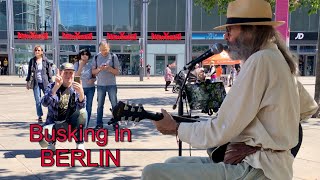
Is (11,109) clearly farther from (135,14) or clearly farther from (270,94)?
(135,14)

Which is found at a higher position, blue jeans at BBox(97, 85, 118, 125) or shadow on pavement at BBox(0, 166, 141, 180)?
blue jeans at BBox(97, 85, 118, 125)

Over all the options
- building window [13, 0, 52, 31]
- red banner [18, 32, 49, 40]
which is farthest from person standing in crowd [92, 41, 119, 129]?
building window [13, 0, 52, 31]

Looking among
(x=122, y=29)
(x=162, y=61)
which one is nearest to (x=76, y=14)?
(x=122, y=29)

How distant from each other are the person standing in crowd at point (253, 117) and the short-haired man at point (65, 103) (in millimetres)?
3858

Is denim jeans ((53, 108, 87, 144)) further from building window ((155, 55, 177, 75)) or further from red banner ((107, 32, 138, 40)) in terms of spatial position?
red banner ((107, 32, 138, 40))

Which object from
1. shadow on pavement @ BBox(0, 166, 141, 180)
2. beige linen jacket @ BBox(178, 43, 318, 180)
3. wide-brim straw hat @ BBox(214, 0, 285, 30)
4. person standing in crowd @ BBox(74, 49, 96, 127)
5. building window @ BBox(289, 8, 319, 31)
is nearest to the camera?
beige linen jacket @ BBox(178, 43, 318, 180)

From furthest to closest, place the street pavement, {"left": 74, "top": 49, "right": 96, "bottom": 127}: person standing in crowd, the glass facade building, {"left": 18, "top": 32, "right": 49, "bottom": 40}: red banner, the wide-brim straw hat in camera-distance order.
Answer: {"left": 18, "top": 32, "right": 49, "bottom": 40}: red banner, the glass facade building, {"left": 74, "top": 49, "right": 96, "bottom": 127}: person standing in crowd, the street pavement, the wide-brim straw hat

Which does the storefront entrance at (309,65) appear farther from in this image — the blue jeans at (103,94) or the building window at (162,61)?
the blue jeans at (103,94)

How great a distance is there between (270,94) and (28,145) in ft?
17.2

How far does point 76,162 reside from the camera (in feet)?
18.0

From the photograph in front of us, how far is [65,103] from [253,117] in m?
4.36

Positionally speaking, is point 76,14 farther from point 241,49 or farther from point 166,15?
point 241,49

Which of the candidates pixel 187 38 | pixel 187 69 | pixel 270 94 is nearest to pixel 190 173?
pixel 270 94

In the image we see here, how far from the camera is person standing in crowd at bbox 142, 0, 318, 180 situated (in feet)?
6.77
